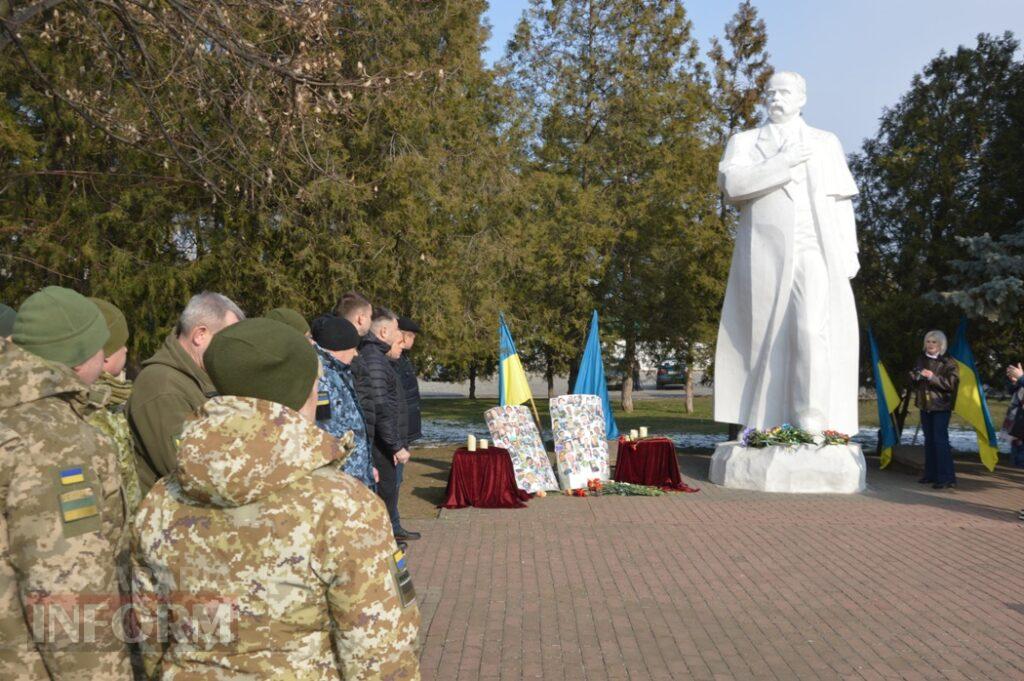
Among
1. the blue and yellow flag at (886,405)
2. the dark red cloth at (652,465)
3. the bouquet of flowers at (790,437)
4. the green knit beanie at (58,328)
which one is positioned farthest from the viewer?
the blue and yellow flag at (886,405)

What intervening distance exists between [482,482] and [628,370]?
15.9 meters

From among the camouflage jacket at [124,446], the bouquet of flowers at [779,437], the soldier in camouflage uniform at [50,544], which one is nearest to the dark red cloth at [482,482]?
the bouquet of flowers at [779,437]

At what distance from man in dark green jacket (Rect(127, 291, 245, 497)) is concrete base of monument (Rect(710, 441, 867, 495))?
29.3 feet

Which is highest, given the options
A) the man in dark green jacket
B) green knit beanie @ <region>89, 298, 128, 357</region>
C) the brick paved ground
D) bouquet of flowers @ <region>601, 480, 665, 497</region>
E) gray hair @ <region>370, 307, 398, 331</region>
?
gray hair @ <region>370, 307, 398, 331</region>

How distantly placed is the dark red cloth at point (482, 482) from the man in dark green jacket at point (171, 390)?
6876 mm

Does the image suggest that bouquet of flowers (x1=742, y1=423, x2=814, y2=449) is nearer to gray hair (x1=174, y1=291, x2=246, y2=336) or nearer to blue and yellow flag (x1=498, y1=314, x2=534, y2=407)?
blue and yellow flag (x1=498, y1=314, x2=534, y2=407)

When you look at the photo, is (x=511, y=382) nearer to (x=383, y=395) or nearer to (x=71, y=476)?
(x=383, y=395)

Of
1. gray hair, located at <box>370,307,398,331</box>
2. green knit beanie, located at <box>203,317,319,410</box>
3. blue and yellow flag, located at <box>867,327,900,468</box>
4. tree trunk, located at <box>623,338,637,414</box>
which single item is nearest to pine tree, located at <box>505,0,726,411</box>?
tree trunk, located at <box>623,338,637,414</box>

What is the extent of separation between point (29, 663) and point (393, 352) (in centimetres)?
581

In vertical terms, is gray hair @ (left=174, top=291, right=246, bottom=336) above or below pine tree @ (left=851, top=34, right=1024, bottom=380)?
below

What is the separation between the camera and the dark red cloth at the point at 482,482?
10.8 m

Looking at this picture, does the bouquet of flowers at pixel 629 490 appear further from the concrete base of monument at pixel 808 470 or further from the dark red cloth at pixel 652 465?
the concrete base of monument at pixel 808 470

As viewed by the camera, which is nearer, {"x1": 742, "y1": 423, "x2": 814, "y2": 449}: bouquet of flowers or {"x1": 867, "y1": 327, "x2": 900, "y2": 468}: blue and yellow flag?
{"x1": 742, "y1": 423, "x2": 814, "y2": 449}: bouquet of flowers

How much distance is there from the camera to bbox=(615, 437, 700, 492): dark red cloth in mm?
12203
